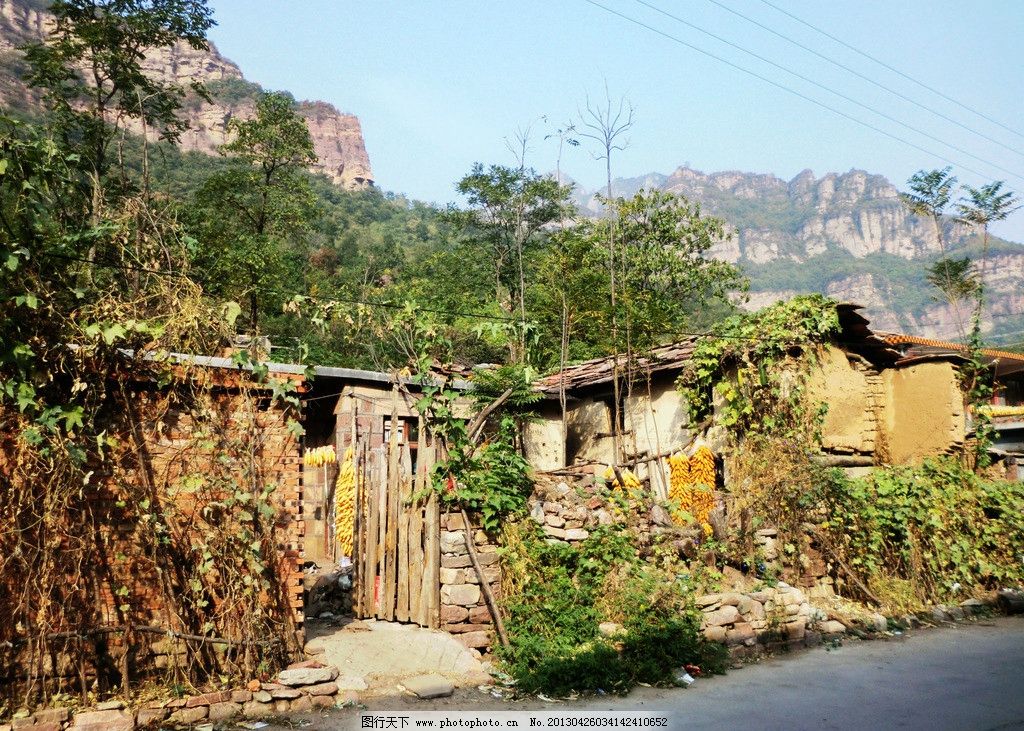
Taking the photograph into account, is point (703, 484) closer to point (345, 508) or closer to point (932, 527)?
point (932, 527)

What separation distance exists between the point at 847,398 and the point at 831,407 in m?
0.55

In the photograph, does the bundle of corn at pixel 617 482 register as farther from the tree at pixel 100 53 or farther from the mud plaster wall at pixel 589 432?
the tree at pixel 100 53

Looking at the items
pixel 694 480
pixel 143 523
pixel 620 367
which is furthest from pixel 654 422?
pixel 143 523

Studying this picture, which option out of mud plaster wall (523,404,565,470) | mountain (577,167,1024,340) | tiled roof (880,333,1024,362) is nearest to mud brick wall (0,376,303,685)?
mud plaster wall (523,404,565,470)

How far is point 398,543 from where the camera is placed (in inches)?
344

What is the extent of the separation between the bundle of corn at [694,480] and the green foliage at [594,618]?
8.43 feet

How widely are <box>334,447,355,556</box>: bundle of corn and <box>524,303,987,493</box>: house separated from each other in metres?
3.53

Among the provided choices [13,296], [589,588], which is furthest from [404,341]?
[13,296]

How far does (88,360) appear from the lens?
249 inches

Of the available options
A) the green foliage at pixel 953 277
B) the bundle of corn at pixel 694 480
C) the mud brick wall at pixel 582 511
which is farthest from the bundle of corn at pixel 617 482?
the green foliage at pixel 953 277

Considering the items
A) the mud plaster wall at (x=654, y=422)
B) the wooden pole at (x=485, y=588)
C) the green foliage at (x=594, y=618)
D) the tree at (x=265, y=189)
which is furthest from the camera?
the tree at (x=265, y=189)

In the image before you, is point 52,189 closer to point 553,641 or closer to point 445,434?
point 445,434

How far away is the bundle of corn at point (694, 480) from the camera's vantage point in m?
11.9

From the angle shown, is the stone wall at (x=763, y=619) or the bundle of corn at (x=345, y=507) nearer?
the stone wall at (x=763, y=619)
